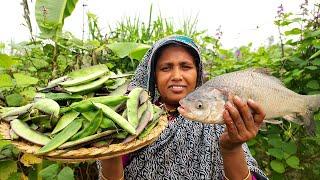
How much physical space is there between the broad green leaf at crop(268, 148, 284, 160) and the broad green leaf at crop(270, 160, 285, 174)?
0.08 m

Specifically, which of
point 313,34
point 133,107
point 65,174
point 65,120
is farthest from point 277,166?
point 65,120

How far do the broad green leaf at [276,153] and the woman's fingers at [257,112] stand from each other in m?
1.36

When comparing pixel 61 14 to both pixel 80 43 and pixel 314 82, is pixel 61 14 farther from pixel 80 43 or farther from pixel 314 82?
pixel 314 82

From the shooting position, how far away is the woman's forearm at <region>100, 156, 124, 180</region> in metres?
2.35

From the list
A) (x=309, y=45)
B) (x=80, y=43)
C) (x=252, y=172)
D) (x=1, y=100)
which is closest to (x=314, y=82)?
(x=309, y=45)

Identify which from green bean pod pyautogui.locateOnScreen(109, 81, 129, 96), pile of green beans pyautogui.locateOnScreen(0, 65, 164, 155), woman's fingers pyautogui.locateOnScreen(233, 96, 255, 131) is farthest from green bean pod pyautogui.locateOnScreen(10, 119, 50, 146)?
woman's fingers pyautogui.locateOnScreen(233, 96, 255, 131)

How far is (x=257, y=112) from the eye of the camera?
2.16 m

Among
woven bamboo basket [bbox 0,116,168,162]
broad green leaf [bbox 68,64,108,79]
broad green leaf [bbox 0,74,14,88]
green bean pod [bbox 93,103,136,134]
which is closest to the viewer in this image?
woven bamboo basket [bbox 0,116,168,162]

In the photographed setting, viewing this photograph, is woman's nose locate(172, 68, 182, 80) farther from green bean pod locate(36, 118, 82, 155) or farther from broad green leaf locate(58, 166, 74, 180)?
broad green leaf locate(58, 166, 74, 180)

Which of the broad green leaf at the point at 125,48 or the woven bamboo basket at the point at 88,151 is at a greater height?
the broad green leaf at the point at 125,48

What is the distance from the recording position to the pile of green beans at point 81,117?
203cm

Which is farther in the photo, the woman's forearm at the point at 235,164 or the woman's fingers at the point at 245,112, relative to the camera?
the woman's forearm at the point at 235,164

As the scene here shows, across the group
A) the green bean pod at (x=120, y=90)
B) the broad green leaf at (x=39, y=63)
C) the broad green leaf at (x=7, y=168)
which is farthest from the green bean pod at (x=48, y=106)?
the broad green leaf at (x=39, y=63)

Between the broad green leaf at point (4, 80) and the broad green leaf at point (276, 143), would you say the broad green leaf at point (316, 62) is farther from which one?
the broad green leaf at point (4, 80)
